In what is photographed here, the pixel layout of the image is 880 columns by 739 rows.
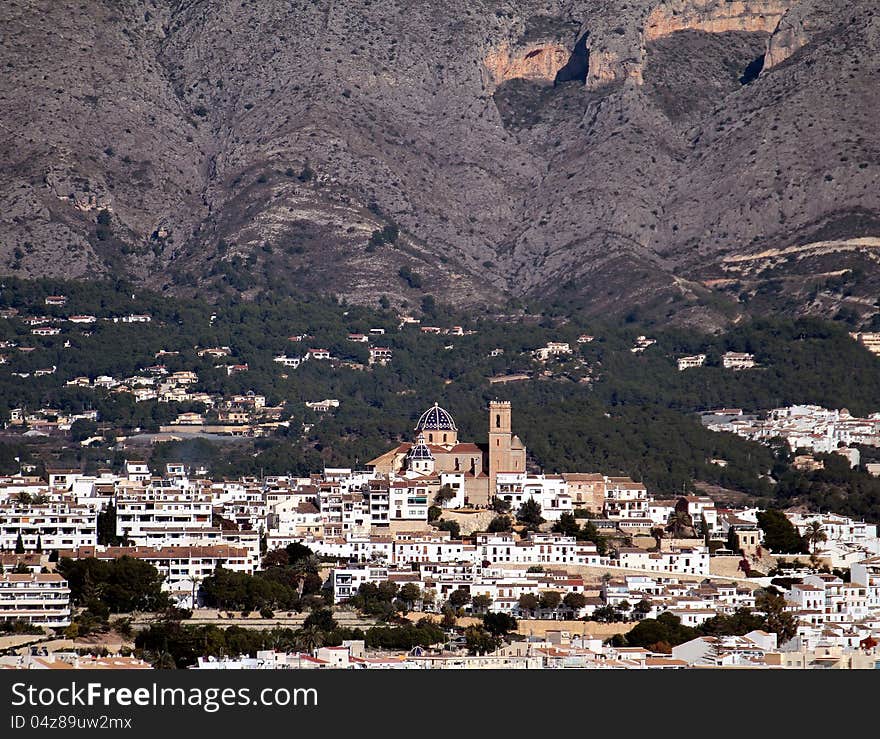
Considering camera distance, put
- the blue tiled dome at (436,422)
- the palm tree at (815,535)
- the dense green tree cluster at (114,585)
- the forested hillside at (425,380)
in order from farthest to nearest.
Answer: the forested hillside at (425,380)
the blue tiled dome at (436,422)
the palm tree at (815,535)
the dense green tree cluster at (114,585)

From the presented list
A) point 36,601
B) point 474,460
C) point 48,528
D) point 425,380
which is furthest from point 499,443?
point 425,380

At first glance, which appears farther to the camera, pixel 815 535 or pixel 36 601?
pixel 815 535

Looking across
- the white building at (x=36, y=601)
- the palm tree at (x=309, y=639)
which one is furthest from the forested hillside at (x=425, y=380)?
→ the palm tree at (x=309, y=639)

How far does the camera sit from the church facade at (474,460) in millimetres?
125500

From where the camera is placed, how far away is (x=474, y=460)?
12756cm

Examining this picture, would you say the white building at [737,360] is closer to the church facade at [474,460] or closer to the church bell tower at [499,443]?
the church facade at [474,460]

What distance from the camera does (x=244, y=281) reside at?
199 meters

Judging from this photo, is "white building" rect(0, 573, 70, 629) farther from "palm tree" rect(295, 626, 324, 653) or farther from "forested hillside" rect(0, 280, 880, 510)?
"forested hillside" rect(0, 280, 880, 510)

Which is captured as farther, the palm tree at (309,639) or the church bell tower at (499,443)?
the church bell tower at (499,443)

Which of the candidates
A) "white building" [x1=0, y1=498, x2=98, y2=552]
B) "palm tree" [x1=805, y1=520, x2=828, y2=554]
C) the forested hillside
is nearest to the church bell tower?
"palm tree" [x1=805, y1=520, x2=828, y2=554]

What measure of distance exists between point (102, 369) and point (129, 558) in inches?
2958

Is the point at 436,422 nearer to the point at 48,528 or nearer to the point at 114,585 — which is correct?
the point at 48,528

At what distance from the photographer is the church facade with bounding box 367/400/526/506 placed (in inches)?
4941

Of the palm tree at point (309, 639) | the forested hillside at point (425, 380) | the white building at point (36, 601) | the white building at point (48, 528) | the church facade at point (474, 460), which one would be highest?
the forested hillside at point (425, 380)
